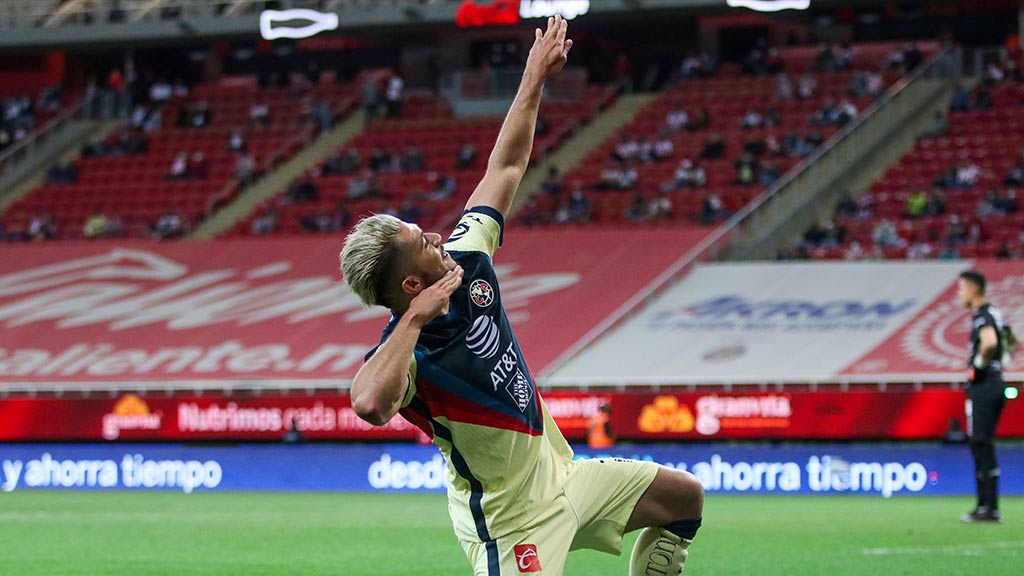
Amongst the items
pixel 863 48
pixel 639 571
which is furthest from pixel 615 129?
pixel 639 571

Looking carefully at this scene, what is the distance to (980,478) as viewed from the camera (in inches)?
500

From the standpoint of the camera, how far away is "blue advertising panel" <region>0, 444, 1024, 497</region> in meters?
17.2

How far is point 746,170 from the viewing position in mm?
29531

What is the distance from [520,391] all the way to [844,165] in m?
24.6

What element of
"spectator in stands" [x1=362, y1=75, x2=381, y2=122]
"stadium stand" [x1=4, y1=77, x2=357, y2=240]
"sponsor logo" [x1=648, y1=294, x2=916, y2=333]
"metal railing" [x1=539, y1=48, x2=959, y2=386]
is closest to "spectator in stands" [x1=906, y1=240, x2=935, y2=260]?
"sponsor logo" [x1=648, y1=294, x2=916, y2=333]

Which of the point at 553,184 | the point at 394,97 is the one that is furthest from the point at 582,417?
the point at 394,97

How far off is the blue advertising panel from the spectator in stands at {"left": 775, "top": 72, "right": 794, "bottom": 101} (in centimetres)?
1403

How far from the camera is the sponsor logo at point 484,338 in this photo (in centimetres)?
542

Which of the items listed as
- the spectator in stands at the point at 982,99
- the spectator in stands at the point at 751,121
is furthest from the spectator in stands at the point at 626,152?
the spectator in stands at the point at 982,99

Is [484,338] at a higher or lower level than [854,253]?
higher

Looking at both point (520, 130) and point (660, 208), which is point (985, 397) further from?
point (660, 208)

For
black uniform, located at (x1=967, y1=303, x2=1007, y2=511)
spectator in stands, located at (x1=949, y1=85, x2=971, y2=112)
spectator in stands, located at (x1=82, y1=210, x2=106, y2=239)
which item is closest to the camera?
black uniform, located at (x1=967, y1=303, x2=1007, y2=511)

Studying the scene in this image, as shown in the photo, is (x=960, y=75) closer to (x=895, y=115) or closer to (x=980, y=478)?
(x=895, y=115)

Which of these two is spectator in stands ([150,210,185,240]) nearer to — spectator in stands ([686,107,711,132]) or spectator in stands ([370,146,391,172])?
spectator in stands ([370,146,391,172])
